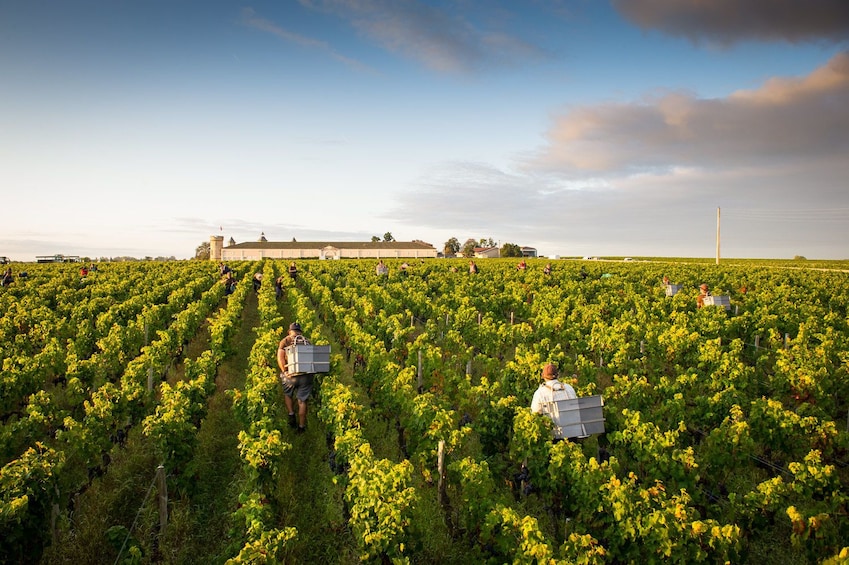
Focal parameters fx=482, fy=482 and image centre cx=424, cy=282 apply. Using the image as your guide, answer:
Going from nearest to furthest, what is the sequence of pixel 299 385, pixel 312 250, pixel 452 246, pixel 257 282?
1. pixel 299 385
2. pixel 257 282
3. pixel 312 250
4. pixel 452 246

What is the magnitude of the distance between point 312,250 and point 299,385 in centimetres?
11296

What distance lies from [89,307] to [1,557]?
53.7 ft

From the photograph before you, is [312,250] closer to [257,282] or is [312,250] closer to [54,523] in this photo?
[257,282]

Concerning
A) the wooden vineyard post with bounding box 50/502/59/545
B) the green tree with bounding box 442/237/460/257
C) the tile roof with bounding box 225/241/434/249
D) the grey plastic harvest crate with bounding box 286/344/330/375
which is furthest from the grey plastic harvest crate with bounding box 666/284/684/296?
the green tree with bounding box 442/237/460/257

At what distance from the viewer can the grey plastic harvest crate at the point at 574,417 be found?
7.09 metres

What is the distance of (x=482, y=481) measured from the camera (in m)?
6.37

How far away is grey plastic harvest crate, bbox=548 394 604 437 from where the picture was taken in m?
7.09

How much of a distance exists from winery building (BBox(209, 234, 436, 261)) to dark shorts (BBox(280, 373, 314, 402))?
10073cm

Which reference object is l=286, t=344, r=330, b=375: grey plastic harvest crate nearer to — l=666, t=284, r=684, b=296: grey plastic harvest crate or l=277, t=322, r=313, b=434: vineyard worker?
l=277, t=322, r=313, b=434: vineyard worker

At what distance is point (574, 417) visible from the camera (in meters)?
7.11

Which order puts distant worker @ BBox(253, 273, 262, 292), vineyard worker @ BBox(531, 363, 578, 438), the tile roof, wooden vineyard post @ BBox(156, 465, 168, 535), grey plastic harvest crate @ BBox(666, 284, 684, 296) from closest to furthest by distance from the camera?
wooden vineyard post @ BBox(156, 465, 168, 535)
vineyard worker @ BBox(531, 363, 578, 438)
grey plastic harvest crate @ BBox(666, 284, 684, 296)
distant worker @ BBox(253, 273, 262, 292)
the tile roof

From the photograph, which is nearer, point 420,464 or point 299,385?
point 420,464

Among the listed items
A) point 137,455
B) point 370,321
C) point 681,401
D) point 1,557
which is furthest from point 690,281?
point 1,557

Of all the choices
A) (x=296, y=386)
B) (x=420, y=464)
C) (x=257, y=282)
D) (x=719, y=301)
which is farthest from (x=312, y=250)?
(x=420, y=464)
